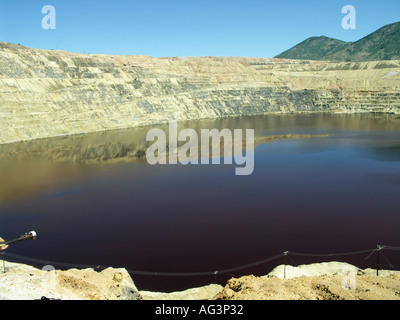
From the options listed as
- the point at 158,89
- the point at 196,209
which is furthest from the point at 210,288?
the point at 158,89

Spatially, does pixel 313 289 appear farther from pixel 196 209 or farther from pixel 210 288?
pixel 196 209

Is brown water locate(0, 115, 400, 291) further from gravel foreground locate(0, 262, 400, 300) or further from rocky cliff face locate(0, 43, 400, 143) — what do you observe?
rocky cliff face locate(0, 43, 400, 143)

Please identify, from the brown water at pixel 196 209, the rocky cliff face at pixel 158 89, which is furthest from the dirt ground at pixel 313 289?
the rocky cliff face at pixel 158 89

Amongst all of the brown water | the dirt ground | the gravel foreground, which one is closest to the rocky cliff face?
the brown water

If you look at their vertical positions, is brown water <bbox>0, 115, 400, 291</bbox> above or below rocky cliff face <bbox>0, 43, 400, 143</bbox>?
below

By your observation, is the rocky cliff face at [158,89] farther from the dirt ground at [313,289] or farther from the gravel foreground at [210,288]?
the dirt ground at [313,289]

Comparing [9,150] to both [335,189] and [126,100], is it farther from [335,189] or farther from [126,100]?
[335,189]

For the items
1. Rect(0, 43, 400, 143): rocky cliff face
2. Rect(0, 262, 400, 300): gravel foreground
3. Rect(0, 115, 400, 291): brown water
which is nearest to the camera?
Rect(0, 262, 400, 300): gravel foreground
